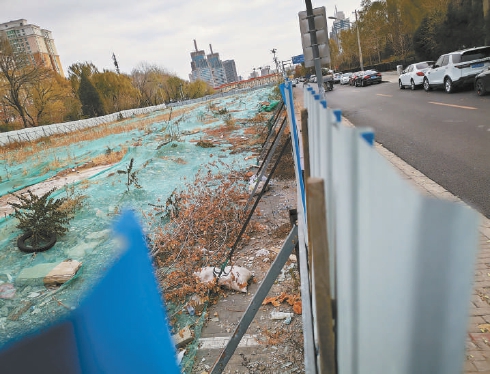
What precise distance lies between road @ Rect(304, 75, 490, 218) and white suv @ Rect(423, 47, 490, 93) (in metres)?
0.64

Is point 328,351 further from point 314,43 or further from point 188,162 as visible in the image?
point 188,162

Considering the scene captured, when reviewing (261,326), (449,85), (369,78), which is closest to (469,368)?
(261,326)

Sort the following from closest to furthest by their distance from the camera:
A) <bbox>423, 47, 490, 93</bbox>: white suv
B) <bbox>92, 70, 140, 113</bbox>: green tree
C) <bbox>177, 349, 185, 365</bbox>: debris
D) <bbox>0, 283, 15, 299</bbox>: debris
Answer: <bbox>177, 349, 185, 365</bbox>: debris
<bbox>0, 283, 15, 299</bbox>: debris
<bbox>423, 47, 490, 93</bbox>: white suv
<bbox>92, 70, 140, 113</bbox>: green tree

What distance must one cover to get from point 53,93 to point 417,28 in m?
41.6

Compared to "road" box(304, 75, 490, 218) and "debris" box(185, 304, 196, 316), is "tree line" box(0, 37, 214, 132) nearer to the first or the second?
"road" box(304, 75, 490, 218)

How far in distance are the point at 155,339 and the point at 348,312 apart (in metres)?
3.00

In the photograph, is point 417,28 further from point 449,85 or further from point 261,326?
point 261,326

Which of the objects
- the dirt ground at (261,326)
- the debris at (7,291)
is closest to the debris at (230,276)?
the dirt ground at (261,326)

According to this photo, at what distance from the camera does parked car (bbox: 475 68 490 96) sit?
11.8m

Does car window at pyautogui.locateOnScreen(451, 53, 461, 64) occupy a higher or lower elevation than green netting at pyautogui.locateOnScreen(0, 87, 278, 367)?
higher

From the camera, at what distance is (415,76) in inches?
724

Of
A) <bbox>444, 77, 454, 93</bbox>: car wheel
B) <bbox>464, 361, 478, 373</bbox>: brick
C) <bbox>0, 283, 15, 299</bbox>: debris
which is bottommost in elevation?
<bbox>464, 361, 478, 373</bbox>: brick

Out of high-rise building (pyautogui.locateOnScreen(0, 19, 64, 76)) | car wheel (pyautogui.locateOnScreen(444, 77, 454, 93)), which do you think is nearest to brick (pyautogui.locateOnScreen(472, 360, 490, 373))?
car wheel (pyautogui.locateOnScreen(444, 77, 454, 93))

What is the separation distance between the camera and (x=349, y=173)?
91cm
